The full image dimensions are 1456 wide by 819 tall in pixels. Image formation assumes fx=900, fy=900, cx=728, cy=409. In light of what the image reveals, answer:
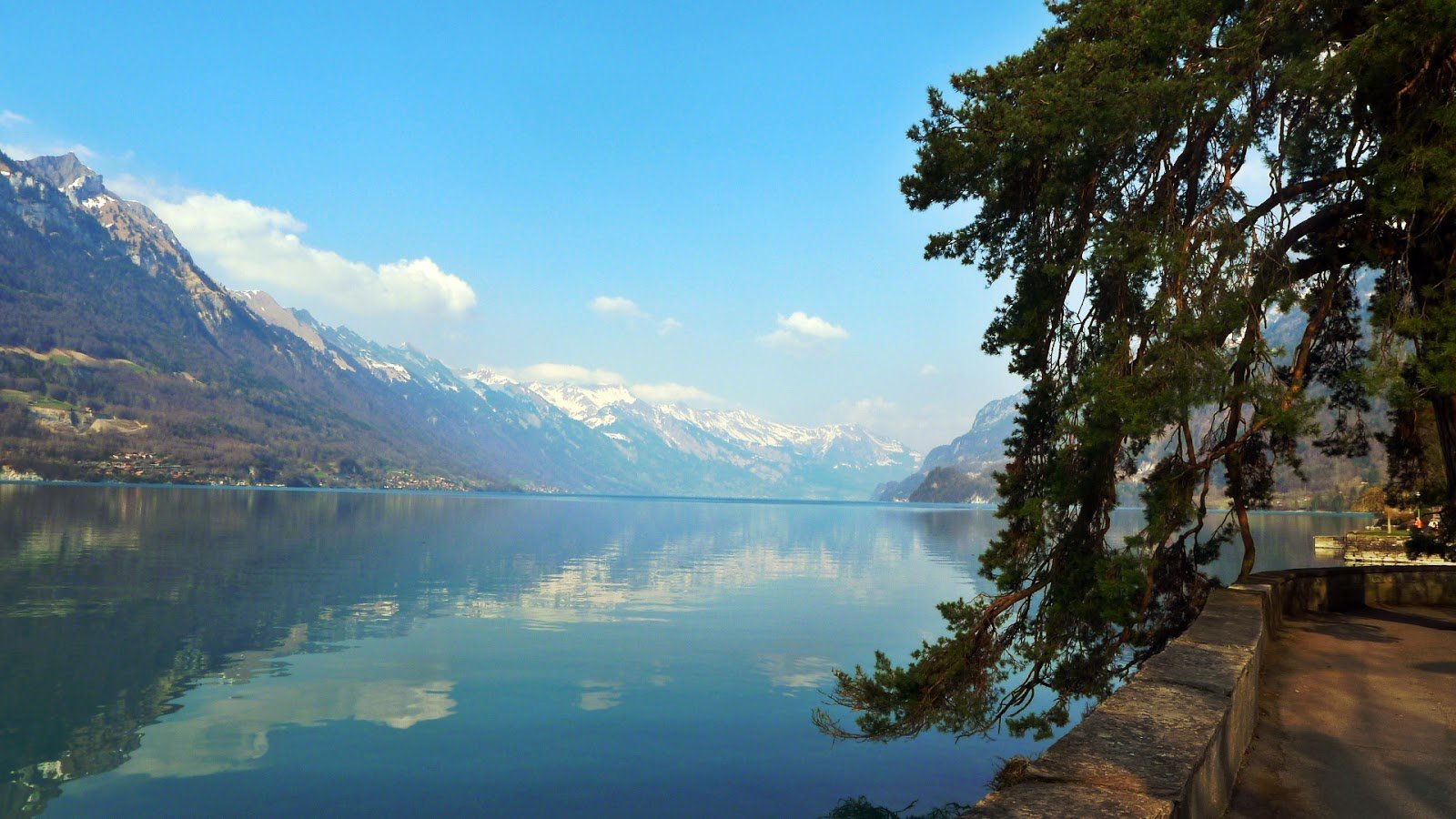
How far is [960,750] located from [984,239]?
33.2 ft

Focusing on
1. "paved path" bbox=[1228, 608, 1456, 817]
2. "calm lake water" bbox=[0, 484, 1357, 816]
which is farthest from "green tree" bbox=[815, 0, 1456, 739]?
"calm lake water" bbox=[0, 484, 1357, 816]

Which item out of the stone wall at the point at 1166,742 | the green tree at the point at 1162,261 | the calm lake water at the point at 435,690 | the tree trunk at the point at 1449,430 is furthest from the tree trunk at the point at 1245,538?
the calm lake water at the point at 435,690

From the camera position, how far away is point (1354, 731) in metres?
7.33

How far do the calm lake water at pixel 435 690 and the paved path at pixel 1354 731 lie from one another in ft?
21.4

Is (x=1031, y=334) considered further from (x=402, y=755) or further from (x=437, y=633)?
(x=437, y=633)

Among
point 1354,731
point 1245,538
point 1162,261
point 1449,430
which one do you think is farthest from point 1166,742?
point 1245,538

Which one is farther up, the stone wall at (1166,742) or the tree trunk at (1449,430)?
the tree trunk at (1449,430)

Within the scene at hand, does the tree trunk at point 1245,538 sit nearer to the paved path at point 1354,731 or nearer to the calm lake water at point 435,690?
the paved path at point 1354,731

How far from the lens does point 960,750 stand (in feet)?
58.4

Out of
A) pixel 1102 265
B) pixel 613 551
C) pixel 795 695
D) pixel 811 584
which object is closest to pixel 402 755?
pixel 795 695

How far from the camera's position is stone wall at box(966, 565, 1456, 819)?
12.8 feet

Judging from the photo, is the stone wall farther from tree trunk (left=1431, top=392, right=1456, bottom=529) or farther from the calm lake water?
the calm lake water

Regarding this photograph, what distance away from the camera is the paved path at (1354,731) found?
18.7 ft

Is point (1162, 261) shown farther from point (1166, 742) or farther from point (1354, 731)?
point (1166, 742)
